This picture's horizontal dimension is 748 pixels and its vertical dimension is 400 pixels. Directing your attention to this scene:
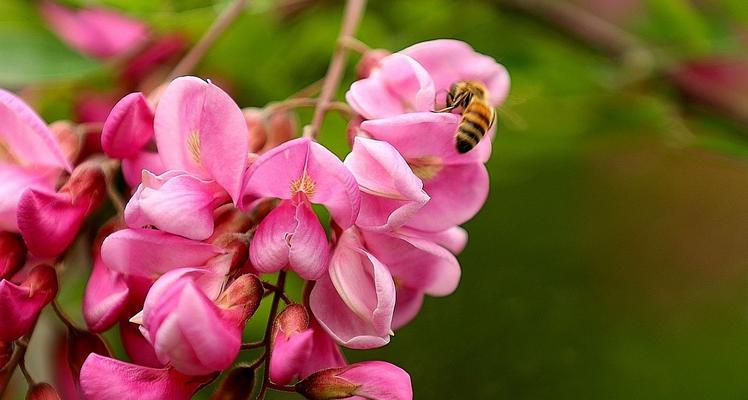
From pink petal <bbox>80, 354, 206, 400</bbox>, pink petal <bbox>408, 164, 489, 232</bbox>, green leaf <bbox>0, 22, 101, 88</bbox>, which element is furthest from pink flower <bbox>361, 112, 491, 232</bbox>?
green leaf <bbox>0, 22, 101, 88</bbox>

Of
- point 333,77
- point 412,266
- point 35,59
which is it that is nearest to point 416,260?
point 412,266

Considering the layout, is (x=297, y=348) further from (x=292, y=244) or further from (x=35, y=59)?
(x=35, y=59)

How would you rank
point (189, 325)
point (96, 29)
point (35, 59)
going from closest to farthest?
point (189, 325) → point (35, 59) → point (96, 29)

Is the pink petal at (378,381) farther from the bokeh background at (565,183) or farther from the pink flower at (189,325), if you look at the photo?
the bokeh background at (565,183)

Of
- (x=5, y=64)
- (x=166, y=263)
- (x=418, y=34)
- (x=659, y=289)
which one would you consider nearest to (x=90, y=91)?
(x=5, y=64)

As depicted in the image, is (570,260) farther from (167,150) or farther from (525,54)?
(167,150)

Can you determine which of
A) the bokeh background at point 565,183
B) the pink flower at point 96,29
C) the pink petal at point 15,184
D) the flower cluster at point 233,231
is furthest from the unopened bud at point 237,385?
the pink flower at point 96,29
